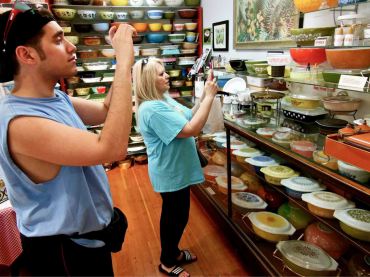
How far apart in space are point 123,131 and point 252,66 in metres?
1.56

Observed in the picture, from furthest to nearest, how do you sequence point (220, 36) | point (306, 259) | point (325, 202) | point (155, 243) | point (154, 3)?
point (154, 3)
point (220, 36)
point (155, 243)
point (306, 259)
point (325, 202)

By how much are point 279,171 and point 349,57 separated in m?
0.86

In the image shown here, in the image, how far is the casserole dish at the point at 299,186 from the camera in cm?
170

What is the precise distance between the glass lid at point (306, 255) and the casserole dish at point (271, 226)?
0.06 metres

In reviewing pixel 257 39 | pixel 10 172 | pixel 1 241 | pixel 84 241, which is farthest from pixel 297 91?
pixel 1 241

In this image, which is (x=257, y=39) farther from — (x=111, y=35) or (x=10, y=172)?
(x=10, y=172)

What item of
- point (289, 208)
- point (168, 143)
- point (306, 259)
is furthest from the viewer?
point (289, 208)

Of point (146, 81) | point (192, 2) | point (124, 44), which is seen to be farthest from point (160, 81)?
point (192, 2)

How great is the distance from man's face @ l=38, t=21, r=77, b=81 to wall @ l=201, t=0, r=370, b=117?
1.53 m

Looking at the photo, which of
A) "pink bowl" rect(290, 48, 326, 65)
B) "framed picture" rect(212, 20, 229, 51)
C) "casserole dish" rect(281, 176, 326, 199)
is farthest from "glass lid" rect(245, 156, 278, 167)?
"framed picture" rect(212, 20, 229, 51)

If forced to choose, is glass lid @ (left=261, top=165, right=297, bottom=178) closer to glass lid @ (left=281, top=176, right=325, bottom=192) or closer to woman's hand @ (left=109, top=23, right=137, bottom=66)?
glass lid @ (left=281, top=176, right=325, bottom=192)

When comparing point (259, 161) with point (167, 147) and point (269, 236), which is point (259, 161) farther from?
point (167, 147)

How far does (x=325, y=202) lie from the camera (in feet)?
5.13

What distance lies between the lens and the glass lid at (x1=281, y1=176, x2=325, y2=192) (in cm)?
170
